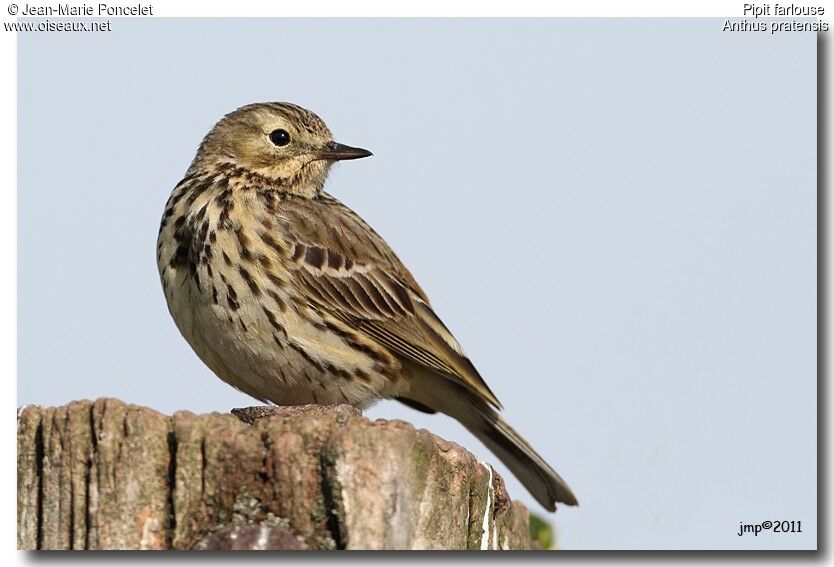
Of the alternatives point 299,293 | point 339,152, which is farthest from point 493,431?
point 339,152

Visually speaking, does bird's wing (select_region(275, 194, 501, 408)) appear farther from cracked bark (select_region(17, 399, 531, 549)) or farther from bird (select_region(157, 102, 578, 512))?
cracked bark (select_region(17, 399, 531, 549))

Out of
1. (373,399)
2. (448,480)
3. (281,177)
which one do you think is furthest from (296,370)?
(448,480)

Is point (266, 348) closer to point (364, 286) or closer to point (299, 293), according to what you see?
point (299, 293)

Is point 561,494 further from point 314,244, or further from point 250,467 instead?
point 250,467

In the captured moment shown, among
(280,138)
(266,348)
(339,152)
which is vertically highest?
(280,138)

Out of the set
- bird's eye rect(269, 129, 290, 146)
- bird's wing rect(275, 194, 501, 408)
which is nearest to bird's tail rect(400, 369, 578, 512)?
bird's wing rect(275, 194, 501, 408)

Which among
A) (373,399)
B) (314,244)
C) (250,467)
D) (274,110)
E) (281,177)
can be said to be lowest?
(250,467)
